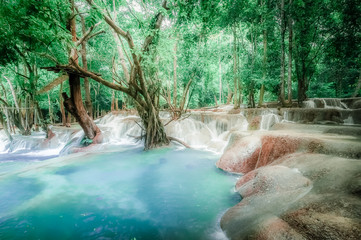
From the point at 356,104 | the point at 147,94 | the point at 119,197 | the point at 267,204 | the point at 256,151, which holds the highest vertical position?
the point at 147,94

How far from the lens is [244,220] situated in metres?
2.76

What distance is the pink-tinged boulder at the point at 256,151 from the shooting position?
468 cm

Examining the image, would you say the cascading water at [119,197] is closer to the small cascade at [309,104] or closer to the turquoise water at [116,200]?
the turquoise water at [116,200]

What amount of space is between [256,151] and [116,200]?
4.13 metres

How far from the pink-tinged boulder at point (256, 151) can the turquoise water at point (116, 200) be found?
0.50 m

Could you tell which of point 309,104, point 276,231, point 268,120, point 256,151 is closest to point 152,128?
point 256,151

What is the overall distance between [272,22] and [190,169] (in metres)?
11.2

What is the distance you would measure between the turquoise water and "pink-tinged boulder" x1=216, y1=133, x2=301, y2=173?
50 centimetres

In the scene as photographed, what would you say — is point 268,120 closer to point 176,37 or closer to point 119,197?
point 176,37

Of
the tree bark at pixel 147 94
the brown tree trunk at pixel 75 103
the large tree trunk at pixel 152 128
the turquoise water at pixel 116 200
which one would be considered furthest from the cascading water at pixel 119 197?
the brown tree trunk at pixel 75 103

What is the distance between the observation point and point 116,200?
14.0ft

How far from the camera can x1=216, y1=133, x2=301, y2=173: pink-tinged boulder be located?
15.4 ft

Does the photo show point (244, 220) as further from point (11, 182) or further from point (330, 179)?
point (11, 182)

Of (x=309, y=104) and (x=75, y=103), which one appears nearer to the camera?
(x=75, y=103)
